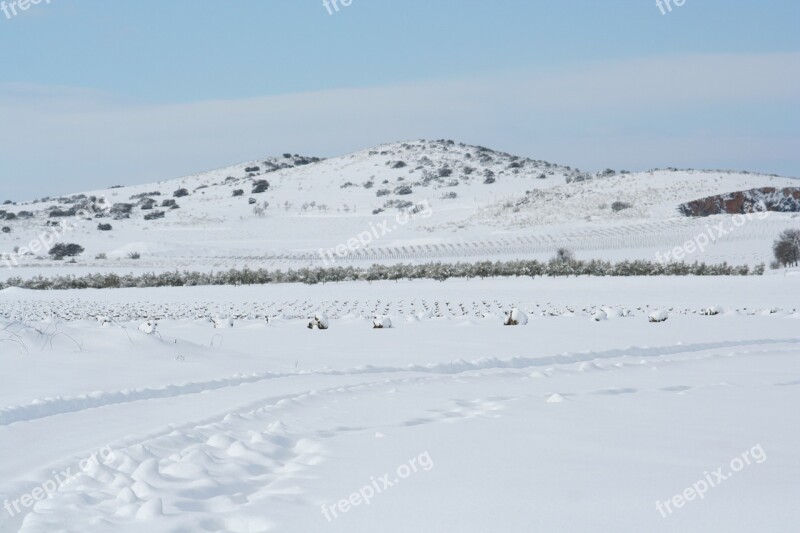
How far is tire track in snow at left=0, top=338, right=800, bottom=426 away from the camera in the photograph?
7.38 metres

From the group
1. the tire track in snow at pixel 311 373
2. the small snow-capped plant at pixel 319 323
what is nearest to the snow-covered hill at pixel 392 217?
the small snow-capped plant at pixel 319 323

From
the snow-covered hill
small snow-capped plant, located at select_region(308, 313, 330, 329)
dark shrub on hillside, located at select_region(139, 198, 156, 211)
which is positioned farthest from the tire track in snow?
dark shrub on hillside, located at select_region(139, 198, 156, 211)

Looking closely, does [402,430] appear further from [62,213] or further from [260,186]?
[260,186]

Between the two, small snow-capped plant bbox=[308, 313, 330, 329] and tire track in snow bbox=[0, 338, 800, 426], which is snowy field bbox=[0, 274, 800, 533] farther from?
small snow-capped plant bbox=[308, 313, 330, 329]

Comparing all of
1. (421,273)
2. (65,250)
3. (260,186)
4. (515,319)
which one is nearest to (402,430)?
(515,319)

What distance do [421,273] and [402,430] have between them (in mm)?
25890

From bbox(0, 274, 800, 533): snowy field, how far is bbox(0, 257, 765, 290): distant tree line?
51.3 ft

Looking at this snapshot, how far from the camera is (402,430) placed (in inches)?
259

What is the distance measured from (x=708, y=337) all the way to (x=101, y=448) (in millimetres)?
11352

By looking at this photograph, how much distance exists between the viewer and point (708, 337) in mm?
14359

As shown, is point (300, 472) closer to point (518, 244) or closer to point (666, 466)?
point (666, 466)

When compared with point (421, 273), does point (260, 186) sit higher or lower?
higher

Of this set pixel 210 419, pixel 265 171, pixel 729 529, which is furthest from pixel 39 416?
pixel 265 171

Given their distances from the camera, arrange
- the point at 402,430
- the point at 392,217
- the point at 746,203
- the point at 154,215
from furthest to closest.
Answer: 1. the point at 154,215
2. the point at 392,217
3. the point at 746,203
4. the point at 402,430
